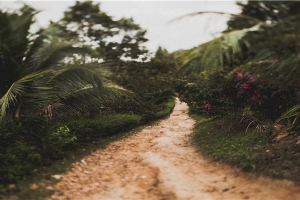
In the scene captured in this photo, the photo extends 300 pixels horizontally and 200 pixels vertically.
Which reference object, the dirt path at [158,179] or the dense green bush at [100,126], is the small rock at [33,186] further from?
the dense green bush at [100,126]

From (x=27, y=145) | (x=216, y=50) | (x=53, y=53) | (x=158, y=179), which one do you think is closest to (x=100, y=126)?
(x=27, y=145)

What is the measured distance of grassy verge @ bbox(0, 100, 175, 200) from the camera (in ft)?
11.1

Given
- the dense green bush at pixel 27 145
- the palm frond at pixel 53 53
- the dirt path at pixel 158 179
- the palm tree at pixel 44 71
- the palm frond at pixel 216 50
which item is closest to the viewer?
the palm frond at pixel 216 50

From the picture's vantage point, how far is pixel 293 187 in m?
3.25

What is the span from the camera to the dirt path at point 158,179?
11.1ft

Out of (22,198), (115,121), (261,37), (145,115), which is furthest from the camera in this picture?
(145,115)

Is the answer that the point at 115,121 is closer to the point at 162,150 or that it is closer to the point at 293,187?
the point at 162,150

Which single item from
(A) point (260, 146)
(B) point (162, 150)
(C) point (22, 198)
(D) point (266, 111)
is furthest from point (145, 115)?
(C) point (22, 198)

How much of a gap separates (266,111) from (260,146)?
147cm

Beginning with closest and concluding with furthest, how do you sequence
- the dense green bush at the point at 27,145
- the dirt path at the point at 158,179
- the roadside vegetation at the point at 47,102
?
the dirt path at the point at 158,179 → the dense green bush at the point at 27,145 → the roadside vegetation at the point at 47,102

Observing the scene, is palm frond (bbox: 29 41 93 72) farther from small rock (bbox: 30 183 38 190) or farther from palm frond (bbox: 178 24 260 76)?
palm frond (bbox: 178 24 260 76)

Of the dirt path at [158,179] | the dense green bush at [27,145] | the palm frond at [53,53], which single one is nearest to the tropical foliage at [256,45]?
the dirt path at [158,179]

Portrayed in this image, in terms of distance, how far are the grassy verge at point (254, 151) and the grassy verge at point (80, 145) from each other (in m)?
1.83

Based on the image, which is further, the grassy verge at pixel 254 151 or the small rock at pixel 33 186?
the grassy verge at pixel 254 151
